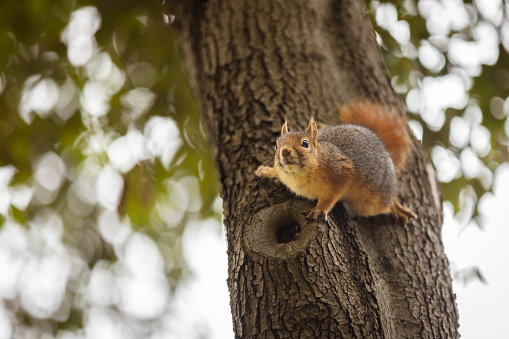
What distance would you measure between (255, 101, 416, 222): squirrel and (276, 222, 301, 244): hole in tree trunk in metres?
0.15

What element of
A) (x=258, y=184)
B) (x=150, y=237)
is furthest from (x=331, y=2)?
(x=150, y=237)

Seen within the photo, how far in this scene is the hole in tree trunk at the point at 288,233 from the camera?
1.85 metres

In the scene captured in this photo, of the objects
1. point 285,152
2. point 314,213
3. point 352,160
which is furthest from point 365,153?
point 314,213

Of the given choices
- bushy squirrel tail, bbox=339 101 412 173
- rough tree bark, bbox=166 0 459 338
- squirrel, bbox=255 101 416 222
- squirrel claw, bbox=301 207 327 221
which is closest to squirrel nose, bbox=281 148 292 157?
squirrel, bbox=255 101 416 222

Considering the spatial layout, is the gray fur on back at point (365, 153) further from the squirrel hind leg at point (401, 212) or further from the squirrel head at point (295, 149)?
the squirrel head at point (295, 149)

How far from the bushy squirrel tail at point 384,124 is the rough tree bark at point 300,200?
0.06 metres

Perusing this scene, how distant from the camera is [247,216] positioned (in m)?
1.91

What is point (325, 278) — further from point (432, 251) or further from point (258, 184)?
point (432, 251)

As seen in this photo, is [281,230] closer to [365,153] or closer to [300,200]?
[300,200]

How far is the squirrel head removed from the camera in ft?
6.77

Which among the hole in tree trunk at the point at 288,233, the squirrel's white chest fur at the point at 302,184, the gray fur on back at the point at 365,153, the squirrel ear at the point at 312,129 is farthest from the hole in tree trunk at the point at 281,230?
the gray fur on back at the point at 365,153

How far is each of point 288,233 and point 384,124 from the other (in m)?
0.91

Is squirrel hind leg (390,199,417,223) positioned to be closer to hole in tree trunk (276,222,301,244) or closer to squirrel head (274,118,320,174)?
squirrel head (274,118,320,174)

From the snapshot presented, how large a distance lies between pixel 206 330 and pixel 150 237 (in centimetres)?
89
